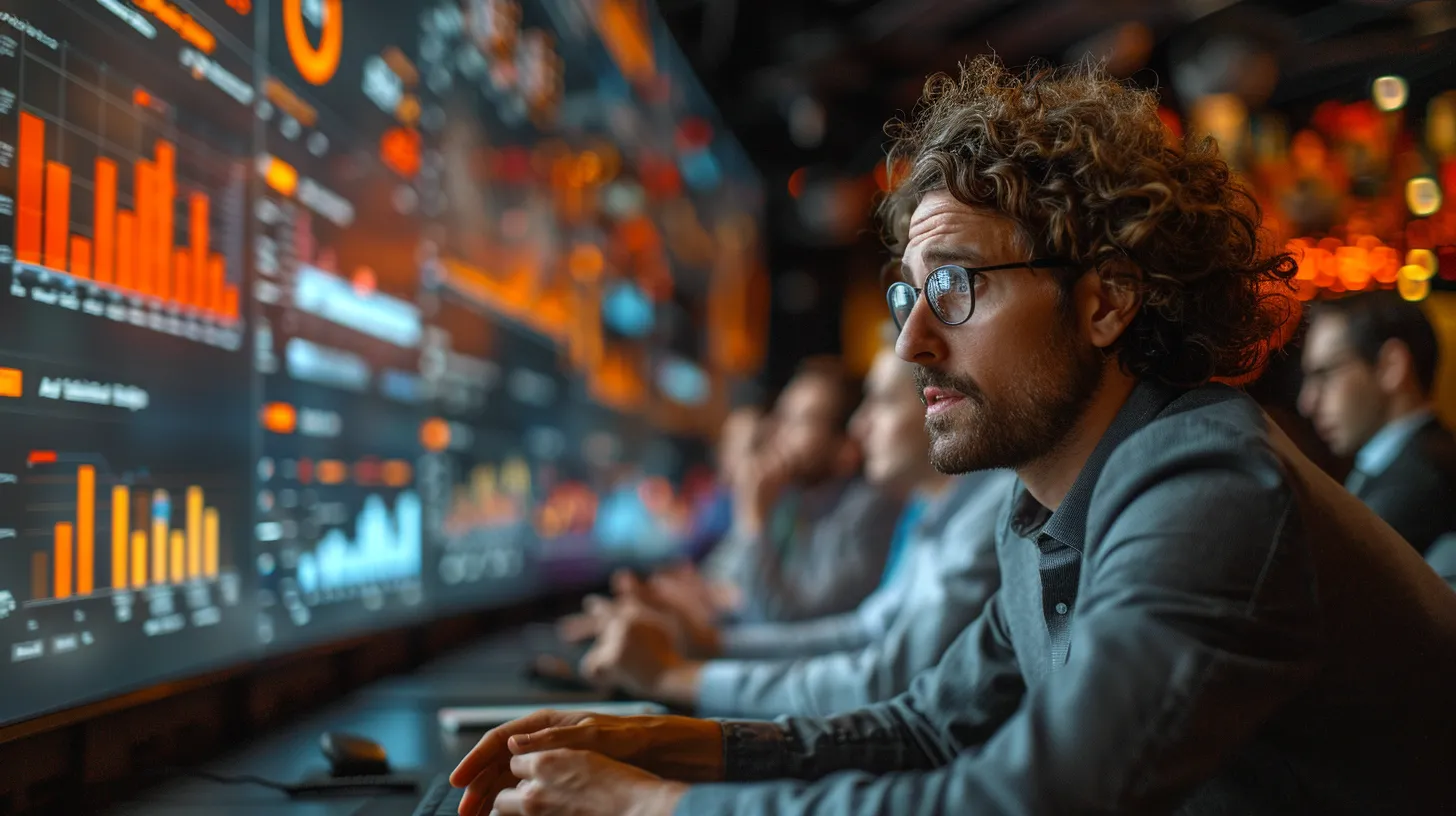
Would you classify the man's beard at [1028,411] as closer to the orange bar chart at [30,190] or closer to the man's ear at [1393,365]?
the orange bar chart at [30,190]

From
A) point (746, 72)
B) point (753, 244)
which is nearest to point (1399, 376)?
point (746, 72)

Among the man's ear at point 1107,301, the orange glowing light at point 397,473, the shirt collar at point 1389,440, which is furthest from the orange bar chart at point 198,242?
the shirt collar at point 1389,440

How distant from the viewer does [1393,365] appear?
2881 millimetres

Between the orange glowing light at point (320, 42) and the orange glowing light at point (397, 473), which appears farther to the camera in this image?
the orange glowing light at point (397, 473)

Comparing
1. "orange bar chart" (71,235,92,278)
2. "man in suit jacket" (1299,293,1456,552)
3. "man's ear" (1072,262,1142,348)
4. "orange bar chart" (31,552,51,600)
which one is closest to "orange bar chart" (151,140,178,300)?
"orange bar chart" (71,235,92,278)

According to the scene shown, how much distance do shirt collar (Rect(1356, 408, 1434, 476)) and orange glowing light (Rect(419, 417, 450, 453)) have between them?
2247 mm

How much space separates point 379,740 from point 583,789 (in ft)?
2.60

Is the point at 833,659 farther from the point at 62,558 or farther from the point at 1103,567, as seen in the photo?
the point at 62,558

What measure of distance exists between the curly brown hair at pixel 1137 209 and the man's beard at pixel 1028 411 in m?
0.06

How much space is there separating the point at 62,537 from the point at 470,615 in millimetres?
1648

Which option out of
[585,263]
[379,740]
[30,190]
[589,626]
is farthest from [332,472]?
[585,263]

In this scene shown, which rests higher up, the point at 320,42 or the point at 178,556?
the point at 320,42

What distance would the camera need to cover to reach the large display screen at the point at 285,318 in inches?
47.3

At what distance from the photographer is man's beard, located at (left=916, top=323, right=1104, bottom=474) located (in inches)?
46.4
